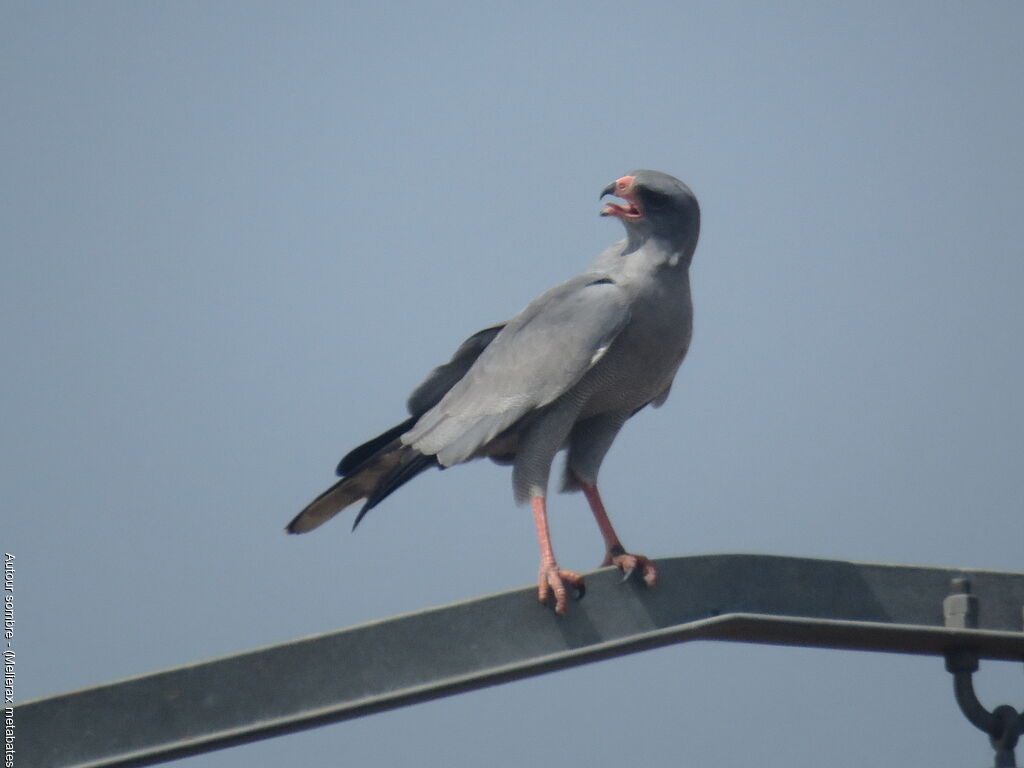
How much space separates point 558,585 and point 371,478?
2.50 metres

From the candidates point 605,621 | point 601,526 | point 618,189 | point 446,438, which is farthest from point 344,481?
point 605,621

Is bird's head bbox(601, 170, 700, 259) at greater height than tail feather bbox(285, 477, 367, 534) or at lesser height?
greater

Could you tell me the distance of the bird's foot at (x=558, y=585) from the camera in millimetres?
4891

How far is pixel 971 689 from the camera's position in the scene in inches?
196

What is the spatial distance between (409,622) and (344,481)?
2759 millimetres

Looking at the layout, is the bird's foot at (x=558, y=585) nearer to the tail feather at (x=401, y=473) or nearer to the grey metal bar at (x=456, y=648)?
the grey metal bar at (x=456, y=648)

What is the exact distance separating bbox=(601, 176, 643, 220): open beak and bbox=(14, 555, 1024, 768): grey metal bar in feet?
9.51

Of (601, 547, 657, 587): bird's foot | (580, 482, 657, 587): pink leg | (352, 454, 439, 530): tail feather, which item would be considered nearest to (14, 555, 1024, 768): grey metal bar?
(601, 547, 657, 587): bird's foot

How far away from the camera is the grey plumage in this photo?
7.20 m

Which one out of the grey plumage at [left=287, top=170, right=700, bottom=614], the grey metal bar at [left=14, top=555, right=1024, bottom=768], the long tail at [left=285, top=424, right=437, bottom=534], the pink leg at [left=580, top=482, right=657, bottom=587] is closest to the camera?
the grey metal bar at [left=14, top=555, right=1024, bottom=768]

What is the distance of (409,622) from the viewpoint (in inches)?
184

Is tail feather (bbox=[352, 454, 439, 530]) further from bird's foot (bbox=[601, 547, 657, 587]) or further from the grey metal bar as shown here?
the grey metal bar

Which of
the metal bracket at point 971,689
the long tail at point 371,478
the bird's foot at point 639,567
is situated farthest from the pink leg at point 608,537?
the metal bracket at point 971,689

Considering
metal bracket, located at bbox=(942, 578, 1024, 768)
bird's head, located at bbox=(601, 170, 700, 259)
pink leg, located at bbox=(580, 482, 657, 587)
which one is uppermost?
bird's head, located at bbox=(601, 170, 700, 259)
